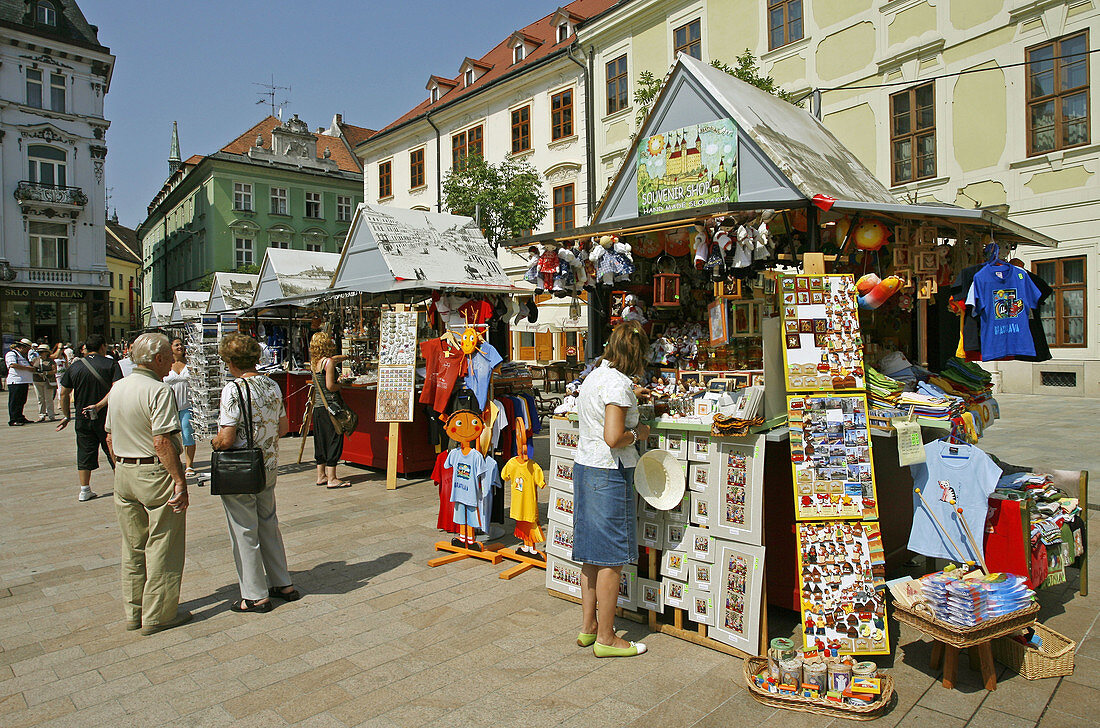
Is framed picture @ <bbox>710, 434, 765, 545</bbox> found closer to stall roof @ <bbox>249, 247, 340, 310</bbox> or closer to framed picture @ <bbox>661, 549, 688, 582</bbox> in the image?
framed picture @ <bbox>661, 549, 688, 582</bbox>

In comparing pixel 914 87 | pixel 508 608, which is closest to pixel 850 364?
pixel 508 608

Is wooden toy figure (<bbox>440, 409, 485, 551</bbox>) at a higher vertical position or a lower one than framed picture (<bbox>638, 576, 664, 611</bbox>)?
higher

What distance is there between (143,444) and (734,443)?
137 inches

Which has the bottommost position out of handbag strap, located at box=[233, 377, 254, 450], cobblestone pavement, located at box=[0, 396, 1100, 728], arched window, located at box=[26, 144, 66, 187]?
cobblestone pavement, located at box=[0, 396, 1100, 728]

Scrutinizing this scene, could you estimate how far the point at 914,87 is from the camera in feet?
54.2

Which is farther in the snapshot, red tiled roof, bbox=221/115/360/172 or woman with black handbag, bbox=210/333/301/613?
red tiled roof, bbox=221/115/360/172

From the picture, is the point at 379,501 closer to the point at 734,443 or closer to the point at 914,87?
the point at 734,443

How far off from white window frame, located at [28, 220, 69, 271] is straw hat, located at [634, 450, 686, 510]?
37.2 meters

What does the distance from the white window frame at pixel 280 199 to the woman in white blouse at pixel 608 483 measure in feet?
140

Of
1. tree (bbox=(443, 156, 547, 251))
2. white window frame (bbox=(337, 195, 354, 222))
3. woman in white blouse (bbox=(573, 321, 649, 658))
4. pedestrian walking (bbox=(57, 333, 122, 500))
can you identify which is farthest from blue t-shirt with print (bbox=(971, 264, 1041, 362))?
white window frame (bbox=(337, 195, 354, 222))

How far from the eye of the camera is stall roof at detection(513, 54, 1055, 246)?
4.58 meters

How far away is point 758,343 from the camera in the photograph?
5398 millimetres

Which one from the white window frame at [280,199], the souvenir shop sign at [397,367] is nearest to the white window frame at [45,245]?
the white window frame at [280,199]

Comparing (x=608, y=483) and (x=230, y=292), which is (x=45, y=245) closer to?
(x=230, y=292)
